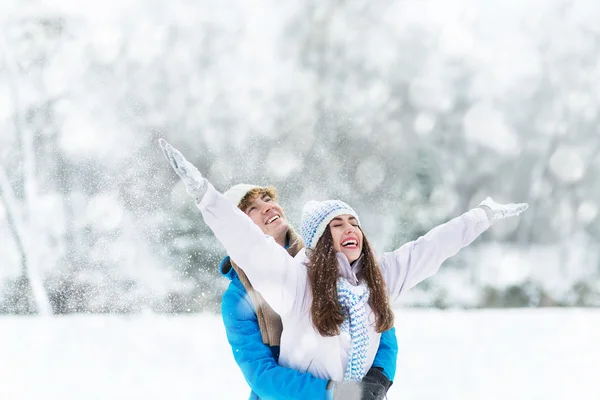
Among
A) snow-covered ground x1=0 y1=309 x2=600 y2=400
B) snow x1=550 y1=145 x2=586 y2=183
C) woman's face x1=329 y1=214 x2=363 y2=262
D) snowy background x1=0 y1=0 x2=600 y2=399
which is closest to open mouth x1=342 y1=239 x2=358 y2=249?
woman's face x1=329 y1=214 x2=363 y2=262

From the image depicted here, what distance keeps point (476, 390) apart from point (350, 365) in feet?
5.93

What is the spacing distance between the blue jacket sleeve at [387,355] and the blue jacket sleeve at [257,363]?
0.14 meters

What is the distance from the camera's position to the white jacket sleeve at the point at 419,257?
1.15 meters

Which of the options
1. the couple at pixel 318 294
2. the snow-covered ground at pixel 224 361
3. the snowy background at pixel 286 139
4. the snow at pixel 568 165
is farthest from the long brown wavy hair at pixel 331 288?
the snow at pixel 568 165

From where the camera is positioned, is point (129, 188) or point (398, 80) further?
point (398, 80)

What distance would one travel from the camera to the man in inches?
39.4

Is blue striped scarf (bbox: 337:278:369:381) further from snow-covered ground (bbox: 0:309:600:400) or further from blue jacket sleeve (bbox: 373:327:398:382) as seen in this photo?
snow-covered ground (bbox: 0:309:600:400)

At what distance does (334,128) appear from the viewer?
293 inches

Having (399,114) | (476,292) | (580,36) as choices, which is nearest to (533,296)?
(476,292)

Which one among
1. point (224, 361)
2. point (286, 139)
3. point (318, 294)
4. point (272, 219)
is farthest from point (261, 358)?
point (286, 139)

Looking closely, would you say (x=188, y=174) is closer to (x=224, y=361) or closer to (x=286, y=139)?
(x=224, y=361)

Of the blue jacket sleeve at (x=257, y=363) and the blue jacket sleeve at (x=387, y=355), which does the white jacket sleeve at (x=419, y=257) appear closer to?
the blue jacket sleeve at (x=387, y=355)

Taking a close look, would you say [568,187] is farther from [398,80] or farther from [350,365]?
[350,365]

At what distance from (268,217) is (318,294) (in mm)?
325
